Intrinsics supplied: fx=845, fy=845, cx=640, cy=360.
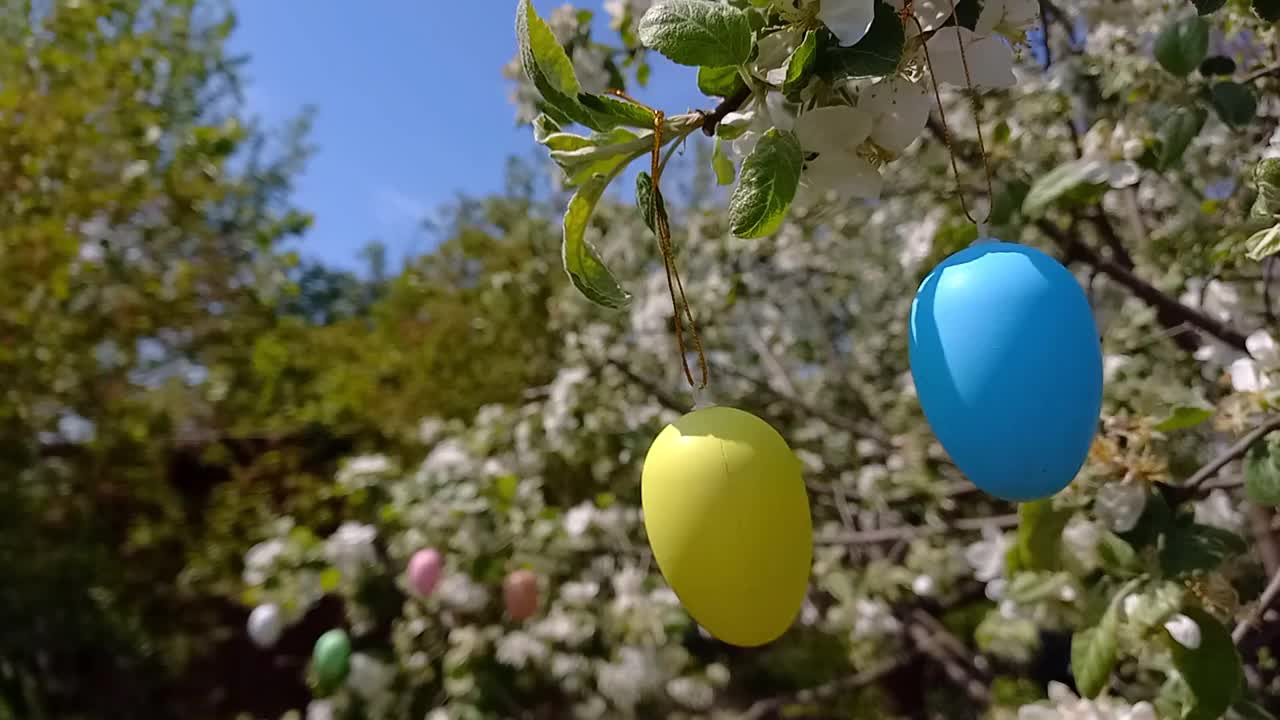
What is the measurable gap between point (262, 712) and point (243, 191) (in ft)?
9.30

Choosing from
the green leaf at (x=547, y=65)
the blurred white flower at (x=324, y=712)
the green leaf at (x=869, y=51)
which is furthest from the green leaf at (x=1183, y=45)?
the blurred white flower at (x=324, y=712)

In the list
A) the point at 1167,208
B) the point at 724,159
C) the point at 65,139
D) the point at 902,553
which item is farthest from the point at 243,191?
the point at 724,159

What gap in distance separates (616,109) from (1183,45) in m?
0.89

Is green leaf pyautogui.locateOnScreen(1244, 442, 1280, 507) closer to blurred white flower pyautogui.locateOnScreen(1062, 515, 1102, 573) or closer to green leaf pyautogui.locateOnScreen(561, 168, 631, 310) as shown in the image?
blurred white flower pyautogui.locateOnScreen(1062, 515, 1102, 573)

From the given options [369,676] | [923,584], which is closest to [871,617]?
[923,584]

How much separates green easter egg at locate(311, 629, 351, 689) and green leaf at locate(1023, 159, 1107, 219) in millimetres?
2193

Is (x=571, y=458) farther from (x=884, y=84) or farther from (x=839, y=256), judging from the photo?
(x=884, y=84)

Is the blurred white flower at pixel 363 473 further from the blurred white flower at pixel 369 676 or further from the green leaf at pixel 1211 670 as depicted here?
the green leaf at pixel 1211 670

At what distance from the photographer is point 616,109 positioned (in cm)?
51

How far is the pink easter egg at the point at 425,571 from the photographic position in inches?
85.7

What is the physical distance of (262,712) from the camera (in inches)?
171

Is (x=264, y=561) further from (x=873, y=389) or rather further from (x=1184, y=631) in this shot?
(x=1184, y=631)

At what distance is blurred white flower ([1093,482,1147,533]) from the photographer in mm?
884

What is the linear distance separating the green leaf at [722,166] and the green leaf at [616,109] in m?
0.13
